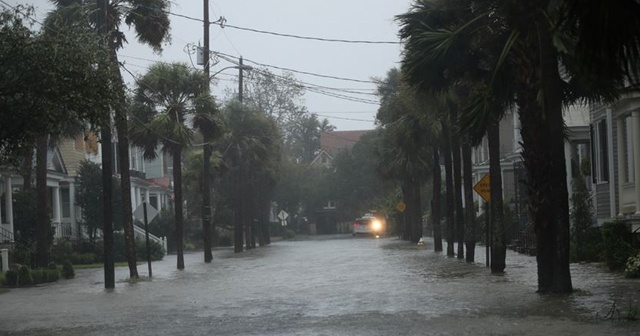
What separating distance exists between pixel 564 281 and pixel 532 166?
230cm

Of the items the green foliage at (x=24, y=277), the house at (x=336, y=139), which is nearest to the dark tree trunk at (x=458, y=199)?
the green foliage at (x=24, y=277)

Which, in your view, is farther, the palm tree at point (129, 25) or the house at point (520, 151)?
the house at point (520, 151)

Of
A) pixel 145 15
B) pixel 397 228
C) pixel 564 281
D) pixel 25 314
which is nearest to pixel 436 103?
pixel 145 15

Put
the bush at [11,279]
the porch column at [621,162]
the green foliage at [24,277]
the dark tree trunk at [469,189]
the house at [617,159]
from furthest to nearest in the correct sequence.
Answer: the dark tree trunk at [469,189], the green foliage at [24,277], the bush at [11,279], the porch column at [621,162], the house at [617,159]

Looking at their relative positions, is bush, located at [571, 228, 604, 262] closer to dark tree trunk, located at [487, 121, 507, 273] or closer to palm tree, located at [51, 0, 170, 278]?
dark tree trunk, located at [487, 121, 507, 273]

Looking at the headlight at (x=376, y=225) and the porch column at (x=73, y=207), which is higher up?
the porch column at (x=73, y=207)

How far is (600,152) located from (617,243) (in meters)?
7.43

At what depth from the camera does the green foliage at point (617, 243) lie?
23938mm

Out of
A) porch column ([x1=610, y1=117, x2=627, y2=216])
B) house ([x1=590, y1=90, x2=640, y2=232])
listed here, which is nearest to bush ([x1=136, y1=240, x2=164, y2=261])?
house ([x1=590, y1=90, x2=640, y2=232])

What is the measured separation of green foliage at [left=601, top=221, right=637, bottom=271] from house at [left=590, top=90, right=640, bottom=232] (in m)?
0.75

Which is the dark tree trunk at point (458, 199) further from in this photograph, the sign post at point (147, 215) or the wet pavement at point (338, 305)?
the sign post at point (147, 215)

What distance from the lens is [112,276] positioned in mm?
26375

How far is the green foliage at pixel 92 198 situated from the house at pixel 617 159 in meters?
26.5

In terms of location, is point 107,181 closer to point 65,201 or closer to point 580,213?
point 580,213
